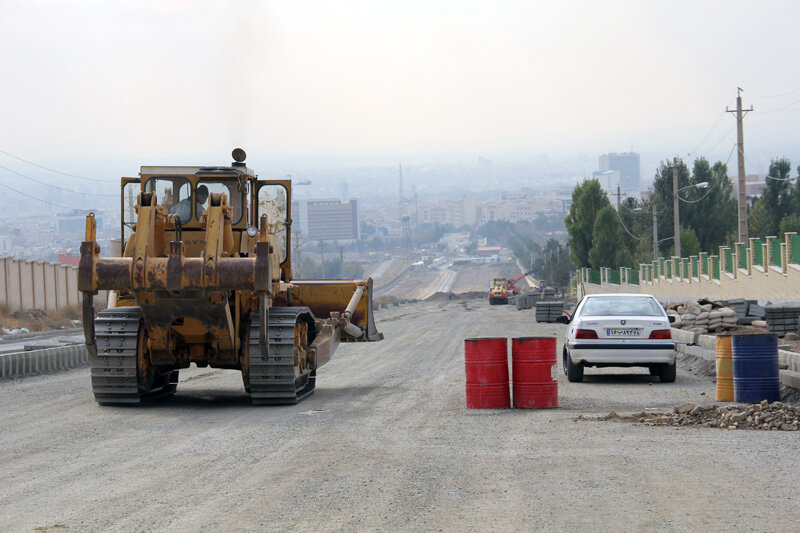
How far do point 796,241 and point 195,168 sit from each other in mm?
23992

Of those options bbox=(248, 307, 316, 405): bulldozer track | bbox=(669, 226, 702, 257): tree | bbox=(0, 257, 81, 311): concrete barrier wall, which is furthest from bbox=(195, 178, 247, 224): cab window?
bbox=(669, 226, 702, 257): tree

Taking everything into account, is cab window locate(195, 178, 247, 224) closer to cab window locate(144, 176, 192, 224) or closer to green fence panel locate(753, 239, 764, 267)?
cab window locate(144, 176, 192, 224)

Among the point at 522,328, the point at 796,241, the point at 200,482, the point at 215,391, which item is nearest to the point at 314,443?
the point at 200,482

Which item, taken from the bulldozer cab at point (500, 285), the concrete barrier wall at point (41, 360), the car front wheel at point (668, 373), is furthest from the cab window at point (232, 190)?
the bulldozer cab at point (500, 285)

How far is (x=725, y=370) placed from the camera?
14273 millimetres

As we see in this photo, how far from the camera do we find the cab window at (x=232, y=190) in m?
15.3

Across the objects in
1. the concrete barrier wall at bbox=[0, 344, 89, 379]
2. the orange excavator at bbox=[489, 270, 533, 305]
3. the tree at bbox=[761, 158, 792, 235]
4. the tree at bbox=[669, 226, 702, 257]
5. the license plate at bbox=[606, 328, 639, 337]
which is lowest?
the orange excavator at bbox=[489, 270, 533, 305]

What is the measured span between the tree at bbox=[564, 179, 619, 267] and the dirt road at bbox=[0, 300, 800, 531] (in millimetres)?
76591

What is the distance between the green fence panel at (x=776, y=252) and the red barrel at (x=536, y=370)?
2354 centimetres

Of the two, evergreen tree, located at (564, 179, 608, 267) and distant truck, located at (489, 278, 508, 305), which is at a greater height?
evergreen tree, located at (564, 179, 608, 267)

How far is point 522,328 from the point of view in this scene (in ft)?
149

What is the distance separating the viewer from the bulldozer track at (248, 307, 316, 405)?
14.4 m

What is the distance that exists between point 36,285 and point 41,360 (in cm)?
3163

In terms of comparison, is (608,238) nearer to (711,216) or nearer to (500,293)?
(711,216)
